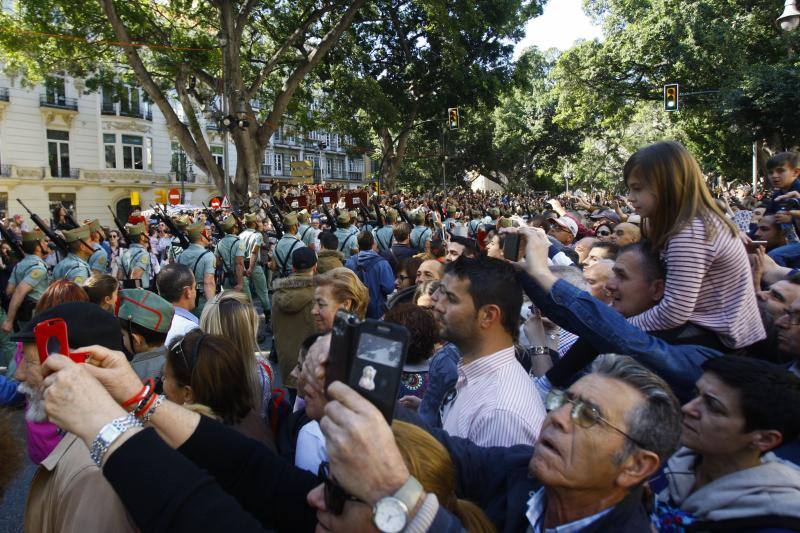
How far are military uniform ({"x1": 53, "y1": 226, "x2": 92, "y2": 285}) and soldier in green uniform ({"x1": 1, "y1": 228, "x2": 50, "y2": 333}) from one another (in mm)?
382

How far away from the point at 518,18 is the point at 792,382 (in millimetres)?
22745

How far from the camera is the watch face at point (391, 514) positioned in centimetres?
108

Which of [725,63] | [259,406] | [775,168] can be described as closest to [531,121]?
[725,63]

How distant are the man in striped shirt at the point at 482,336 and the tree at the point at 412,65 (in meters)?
18.0

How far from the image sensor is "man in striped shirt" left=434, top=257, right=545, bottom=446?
2248mm

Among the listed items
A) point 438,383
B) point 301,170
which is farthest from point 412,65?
point 438,383

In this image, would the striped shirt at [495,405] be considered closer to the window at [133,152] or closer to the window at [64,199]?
the window at [64,199]

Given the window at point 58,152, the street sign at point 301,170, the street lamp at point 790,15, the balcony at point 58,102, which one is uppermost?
the balcony at point 58,102

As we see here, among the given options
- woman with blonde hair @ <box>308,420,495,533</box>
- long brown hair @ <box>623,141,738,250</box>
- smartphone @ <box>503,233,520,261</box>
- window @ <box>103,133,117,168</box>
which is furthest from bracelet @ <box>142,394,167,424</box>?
window @ <box>103,133,117,168</box>

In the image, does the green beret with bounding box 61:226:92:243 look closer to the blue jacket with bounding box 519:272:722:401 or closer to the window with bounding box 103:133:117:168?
the blue jacket with bounding box 519:272:722:401

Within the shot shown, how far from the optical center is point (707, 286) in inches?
91.0

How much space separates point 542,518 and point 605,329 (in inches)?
25.3

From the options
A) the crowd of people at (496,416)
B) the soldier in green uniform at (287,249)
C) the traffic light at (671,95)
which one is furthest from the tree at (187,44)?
the crowd of people at (496,416)

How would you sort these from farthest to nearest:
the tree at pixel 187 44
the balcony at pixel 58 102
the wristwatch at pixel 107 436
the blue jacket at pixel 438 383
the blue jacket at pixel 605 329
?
the balcony at pixel 58 102 → the tree at pixel 187 44 → the blue jacket at pixel 438 383 → the blue jacket at pixel 605 329 → the wristwatch at pixel 107 436
